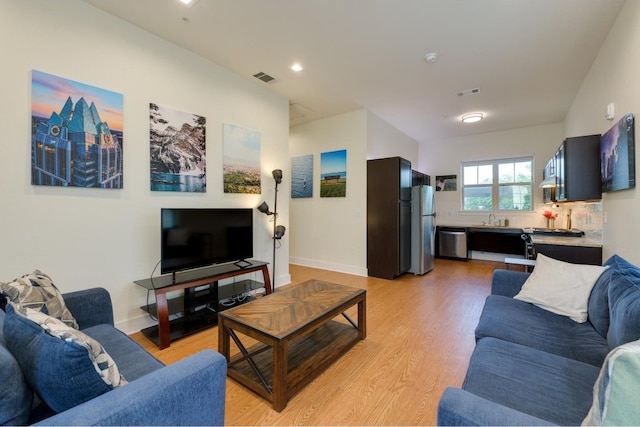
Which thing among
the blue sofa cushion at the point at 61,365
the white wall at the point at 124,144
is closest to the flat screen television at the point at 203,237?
the white wall at the point at 124,144

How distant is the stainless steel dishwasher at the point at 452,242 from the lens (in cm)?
630

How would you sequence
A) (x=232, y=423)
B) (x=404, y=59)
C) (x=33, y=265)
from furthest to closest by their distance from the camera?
(x=404, y=59) < (x=33, y=265) < (x=232, y=423)

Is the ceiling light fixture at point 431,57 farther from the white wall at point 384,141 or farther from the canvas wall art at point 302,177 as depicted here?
the canvas wall art at point 302,177

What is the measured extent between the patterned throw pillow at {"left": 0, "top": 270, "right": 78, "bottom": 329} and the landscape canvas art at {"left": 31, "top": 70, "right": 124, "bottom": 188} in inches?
44.2

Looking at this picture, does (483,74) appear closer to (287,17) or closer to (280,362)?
(287,17)

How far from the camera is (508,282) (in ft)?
7.84

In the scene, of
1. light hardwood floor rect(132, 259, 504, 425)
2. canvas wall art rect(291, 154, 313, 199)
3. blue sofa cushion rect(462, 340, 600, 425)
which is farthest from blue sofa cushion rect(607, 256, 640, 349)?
canvas wall art rect(291, 154, 313, 199)

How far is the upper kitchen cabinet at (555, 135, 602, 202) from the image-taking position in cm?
297

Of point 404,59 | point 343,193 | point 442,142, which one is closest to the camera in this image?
point 404,59

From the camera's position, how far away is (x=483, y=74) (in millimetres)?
3629

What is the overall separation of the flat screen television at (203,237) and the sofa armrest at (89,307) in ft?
2.41

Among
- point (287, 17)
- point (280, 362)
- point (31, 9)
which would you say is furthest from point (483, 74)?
point (31, 9)

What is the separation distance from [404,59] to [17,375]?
3877 mm

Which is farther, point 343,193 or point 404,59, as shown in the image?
point 343,193
